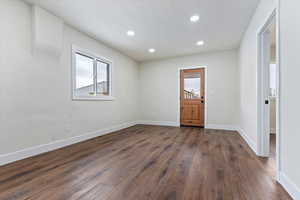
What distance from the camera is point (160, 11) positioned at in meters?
2.63

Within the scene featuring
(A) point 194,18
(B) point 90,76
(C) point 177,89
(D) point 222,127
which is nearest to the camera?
(A) point 194,18

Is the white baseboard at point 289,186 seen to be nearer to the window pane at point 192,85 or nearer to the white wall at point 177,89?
the white wall at point 177,89

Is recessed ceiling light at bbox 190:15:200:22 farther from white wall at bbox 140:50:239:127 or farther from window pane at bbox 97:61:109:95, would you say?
window pane at bbox 97:61:109:95

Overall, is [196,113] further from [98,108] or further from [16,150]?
[16,150]

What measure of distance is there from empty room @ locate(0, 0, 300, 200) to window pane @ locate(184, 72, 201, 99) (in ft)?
2.46

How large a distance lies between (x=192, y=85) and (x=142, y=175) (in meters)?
4.15

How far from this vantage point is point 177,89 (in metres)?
5.45

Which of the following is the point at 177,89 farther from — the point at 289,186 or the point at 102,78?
the point at 289,186

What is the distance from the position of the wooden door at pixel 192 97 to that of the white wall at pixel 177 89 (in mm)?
191

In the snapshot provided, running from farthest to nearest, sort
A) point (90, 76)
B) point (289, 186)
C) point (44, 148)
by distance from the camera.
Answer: point (90, 76), point (44, 148), point (289, 186)

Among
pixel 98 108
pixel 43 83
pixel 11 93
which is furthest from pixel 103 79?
pixel 11 93

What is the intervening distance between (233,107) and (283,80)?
344cm

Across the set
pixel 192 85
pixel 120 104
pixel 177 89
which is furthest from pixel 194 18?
pixel 120 104

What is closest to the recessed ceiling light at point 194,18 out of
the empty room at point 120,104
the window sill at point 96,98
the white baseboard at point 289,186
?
the empty room at point 120,104
